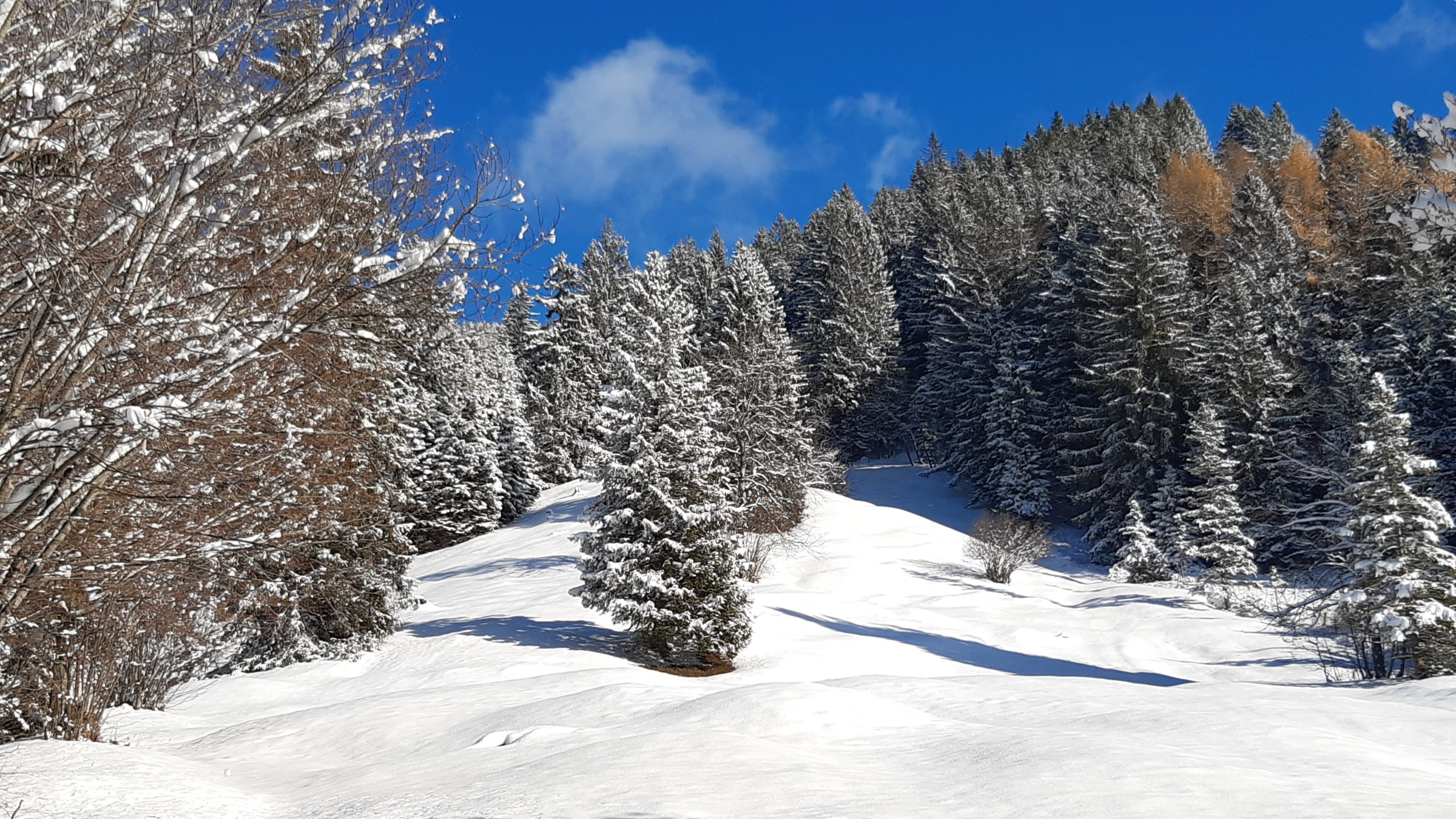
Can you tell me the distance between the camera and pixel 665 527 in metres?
15.0

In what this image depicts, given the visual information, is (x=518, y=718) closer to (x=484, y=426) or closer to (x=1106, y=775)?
(x=1106, y=775)

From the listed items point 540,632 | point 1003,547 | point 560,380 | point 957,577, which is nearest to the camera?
point 540,632

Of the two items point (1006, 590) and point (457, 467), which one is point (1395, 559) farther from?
point (457, 467)

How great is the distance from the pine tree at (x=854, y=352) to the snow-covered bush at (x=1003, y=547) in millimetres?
17009

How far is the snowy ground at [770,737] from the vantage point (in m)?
5.00

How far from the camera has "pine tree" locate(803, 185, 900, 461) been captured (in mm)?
46969

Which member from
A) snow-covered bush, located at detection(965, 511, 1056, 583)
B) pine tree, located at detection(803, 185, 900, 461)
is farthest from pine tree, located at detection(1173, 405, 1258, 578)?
pine tree, located at detection(803, 185, 900, 461)

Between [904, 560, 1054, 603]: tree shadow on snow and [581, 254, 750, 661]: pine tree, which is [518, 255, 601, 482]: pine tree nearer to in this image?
[904, 560, 1054, 603]: tree shadow on snow

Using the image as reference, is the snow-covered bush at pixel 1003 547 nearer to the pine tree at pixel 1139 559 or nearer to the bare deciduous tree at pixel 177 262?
the pine tree at pixel 1139 559

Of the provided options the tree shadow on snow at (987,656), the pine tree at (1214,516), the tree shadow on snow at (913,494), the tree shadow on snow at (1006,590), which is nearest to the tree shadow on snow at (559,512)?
the tree shadow on snow at (1006,590)

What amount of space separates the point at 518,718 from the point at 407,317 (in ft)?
18.5

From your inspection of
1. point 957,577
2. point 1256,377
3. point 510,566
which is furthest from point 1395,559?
point 510,566

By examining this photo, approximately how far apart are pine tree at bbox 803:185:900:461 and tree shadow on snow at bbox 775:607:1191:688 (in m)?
26.4

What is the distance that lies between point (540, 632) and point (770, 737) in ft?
32.7
